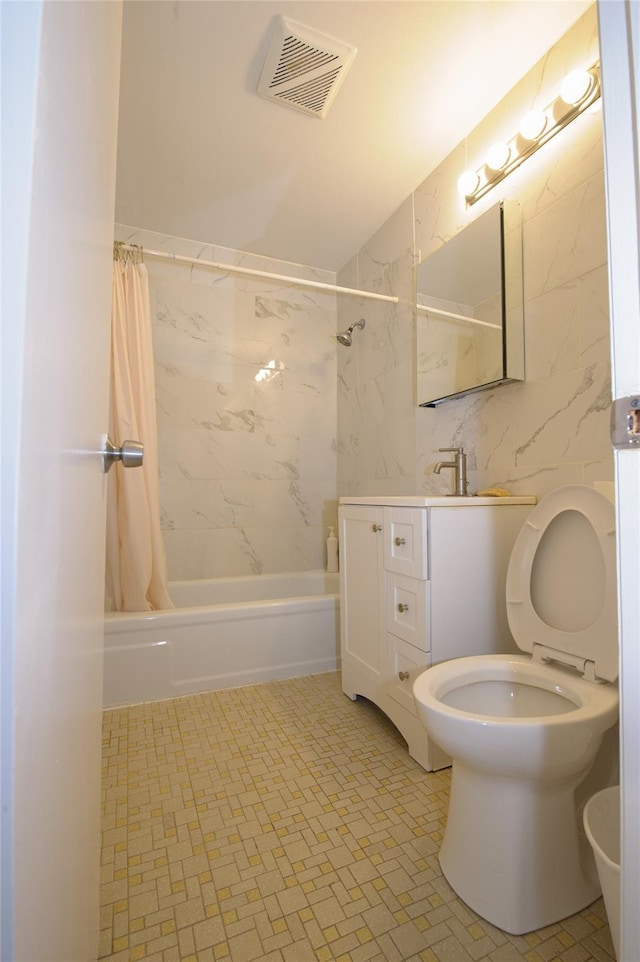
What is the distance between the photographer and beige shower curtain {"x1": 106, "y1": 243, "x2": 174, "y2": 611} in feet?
6.68

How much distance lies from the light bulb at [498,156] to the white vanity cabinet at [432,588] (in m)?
1.26

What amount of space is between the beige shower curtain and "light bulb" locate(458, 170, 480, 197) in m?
1.57

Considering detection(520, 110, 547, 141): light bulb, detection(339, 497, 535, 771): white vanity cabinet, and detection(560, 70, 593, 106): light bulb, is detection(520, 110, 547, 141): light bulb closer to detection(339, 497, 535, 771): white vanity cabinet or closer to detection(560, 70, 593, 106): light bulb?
detection(560, 70, 593, 106): light bulb

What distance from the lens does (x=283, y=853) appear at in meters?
1.08

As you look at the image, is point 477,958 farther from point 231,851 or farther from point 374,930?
point 231,851

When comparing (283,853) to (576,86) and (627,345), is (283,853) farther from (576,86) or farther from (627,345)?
(576,86)

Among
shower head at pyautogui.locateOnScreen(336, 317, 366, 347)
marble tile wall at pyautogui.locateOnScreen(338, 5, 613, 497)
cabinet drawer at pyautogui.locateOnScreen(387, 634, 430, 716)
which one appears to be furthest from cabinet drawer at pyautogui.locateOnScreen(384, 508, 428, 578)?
shower head at pyautogui.locateOnScreen(336, 317, 366, 347)

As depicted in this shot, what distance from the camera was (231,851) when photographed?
3.58 ft

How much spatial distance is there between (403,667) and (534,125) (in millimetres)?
1930

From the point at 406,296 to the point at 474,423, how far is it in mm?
896

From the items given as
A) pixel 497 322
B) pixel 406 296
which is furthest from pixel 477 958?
pixel 406 296

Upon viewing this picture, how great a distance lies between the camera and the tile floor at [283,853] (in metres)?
0.87

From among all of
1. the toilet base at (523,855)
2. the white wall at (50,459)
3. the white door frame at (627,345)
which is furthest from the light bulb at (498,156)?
the toilet base at (523,855)

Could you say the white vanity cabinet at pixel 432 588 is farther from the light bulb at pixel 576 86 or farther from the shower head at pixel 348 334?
the shower head at pixel 348 334
